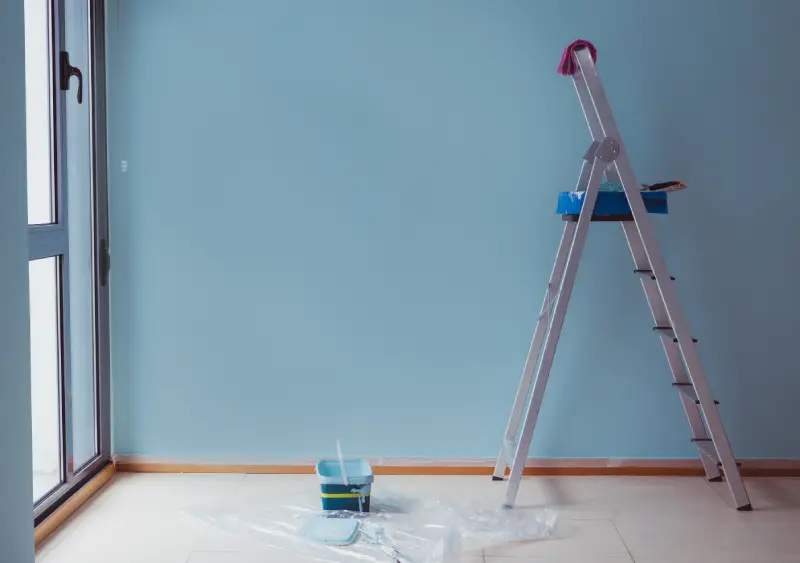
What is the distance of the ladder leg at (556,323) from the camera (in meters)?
2.95

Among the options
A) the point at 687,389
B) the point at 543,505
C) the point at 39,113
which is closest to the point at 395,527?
the point at 543,505

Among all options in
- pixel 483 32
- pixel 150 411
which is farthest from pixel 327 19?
pixel 150 411

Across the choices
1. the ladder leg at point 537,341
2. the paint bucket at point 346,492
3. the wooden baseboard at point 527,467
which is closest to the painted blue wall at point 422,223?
the wooden baseboard at point 527,467

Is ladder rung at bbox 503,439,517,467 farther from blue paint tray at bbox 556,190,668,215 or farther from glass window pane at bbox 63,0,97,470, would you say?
glass window pane at bbox 63,0,97,470

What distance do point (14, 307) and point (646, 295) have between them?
6.94 ft

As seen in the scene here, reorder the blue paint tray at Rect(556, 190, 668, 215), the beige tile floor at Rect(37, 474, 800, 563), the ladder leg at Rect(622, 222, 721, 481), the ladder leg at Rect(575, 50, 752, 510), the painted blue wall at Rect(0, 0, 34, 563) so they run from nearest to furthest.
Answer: the painted blue wall at Rect(0, 0, 34, 563)
the beige tile floor at Rect(37, 474, 800, 563)
the ladder leg at Rect(575, 50, 752, 510)
the blue paint tray at Rect(556, 190, 668, 215)
the ladder leg at Rect(622, 222, 721, 481)

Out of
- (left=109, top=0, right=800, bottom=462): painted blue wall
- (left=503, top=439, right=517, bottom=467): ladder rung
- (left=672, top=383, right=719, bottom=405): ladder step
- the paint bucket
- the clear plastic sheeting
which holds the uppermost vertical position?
(left=109, top=0, right=800, bottom=462): painted blue wall

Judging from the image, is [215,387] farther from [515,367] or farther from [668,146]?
[668,146]

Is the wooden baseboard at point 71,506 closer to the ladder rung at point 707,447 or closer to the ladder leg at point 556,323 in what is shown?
the ladder leg at point 556,323

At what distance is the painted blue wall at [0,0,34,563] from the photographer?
220cm

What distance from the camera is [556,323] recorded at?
3004 mm

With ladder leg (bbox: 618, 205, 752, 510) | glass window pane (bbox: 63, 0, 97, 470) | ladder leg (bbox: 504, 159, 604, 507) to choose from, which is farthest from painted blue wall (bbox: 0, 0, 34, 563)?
ladder leg (bbox: 618, 205, 752, 510)

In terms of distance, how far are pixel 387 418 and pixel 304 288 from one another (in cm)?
60

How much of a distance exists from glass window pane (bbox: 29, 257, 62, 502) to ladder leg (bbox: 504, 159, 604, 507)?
156cm
